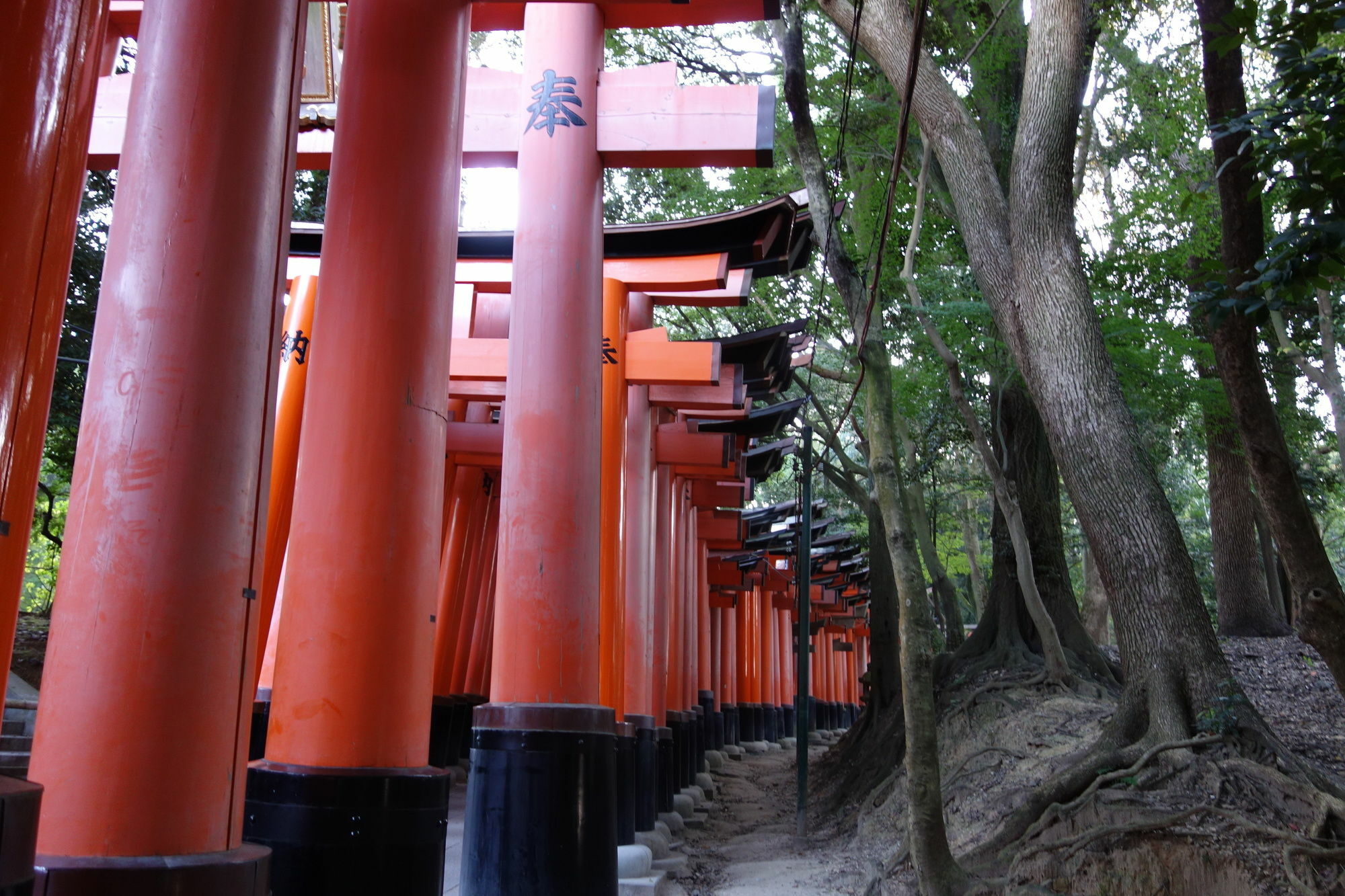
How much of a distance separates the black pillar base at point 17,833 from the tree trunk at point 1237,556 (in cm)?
1474

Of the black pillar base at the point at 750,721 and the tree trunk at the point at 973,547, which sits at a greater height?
the tree trunk at the point at 973,547

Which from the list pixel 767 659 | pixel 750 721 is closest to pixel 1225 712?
pixel 750 721

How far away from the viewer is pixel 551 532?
18.2 ft

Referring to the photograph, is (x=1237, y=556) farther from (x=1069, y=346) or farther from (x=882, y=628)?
(x=1069, y=346)

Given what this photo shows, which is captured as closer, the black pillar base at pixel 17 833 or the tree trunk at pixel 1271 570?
the black pillar base at pixel 17 833

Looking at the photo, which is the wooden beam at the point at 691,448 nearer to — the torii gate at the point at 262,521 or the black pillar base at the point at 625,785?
the black pillar base at the point at 625,785

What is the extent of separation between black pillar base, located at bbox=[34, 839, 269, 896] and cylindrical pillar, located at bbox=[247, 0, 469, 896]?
35.7 inches

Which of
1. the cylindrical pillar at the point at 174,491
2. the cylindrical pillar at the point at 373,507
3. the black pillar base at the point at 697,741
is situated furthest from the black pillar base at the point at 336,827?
the black pillar base at the point at 697,741

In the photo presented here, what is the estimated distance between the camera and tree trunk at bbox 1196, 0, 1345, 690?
4.94 m

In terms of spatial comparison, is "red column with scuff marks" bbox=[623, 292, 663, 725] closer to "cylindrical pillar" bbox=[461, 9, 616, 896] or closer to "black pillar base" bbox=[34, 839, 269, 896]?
"cylindrical pillar" bbox=[461, 9, 616, 896]

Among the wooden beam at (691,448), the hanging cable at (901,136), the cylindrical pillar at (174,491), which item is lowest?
the cylindrical pillar at (174,491)

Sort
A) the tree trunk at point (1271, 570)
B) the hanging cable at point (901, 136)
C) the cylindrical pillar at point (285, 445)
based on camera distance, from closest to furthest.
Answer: the hanging cable at point (901, 136)
the cylindrical pillar at point (285, 445)
the tree trunk at point (1271, 570)

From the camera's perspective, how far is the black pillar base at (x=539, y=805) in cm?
495

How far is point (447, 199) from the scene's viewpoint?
12.9ft
